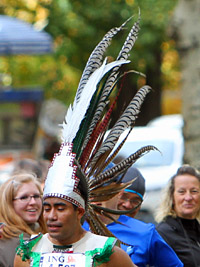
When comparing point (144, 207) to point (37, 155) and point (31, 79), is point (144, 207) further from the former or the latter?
point (31, 79)

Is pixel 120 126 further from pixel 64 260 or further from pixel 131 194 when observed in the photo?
pixel 131 194

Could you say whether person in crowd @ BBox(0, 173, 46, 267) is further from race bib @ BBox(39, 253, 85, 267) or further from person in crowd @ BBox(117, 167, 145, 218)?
race bib @ BBox(39, 253, 85, 267)

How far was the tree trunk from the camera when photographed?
32.3 ft

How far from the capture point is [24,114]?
16891 millimetres

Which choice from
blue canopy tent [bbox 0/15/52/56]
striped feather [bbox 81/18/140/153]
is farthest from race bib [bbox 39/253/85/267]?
blue canopy tent [bbox 0/15/52/56]

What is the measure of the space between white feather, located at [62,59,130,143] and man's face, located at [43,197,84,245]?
1.43 feet

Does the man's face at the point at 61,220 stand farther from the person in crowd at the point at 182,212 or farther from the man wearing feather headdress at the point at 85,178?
the person in crowd at the point at 182,212

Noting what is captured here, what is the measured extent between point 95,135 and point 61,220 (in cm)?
67

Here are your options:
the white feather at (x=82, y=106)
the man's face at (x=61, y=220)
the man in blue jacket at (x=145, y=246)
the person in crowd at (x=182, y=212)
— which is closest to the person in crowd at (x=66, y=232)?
the man's face at (x=61, y=220)

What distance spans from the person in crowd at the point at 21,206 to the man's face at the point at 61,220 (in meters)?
1.38

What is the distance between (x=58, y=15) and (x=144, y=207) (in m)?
8.65

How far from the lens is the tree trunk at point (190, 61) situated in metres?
9.85

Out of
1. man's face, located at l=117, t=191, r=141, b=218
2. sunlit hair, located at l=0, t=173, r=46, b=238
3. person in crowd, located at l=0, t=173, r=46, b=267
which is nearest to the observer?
sunlit hair, located at l=0, t=173, r=46, b=238

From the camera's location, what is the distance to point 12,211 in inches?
211
